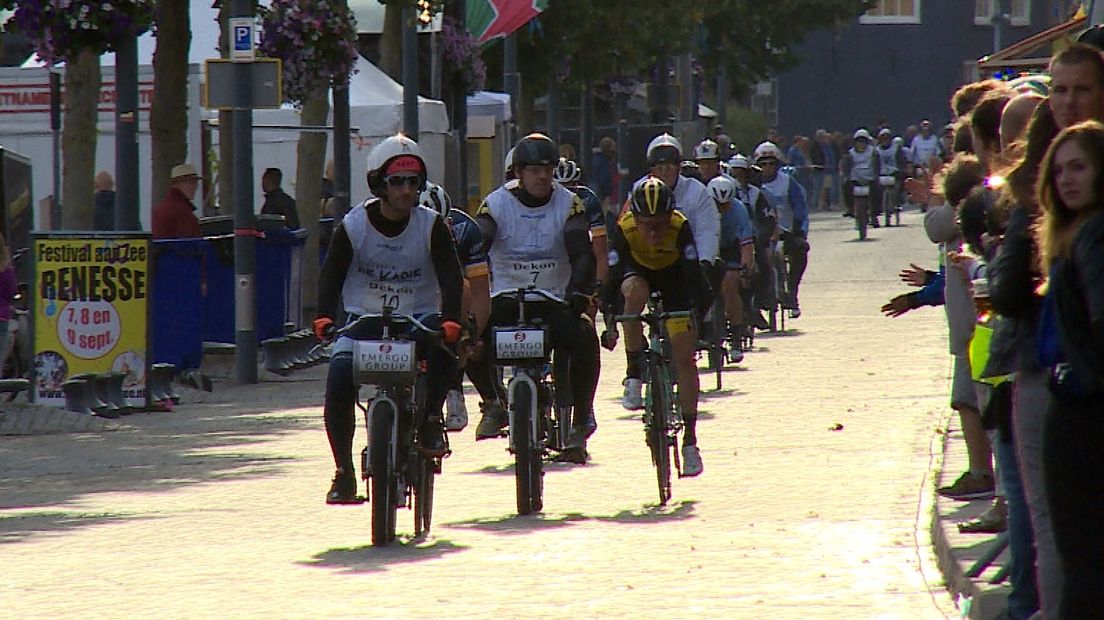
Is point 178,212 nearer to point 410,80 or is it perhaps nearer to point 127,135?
point 127,135

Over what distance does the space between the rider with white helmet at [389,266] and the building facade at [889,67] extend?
64.5m

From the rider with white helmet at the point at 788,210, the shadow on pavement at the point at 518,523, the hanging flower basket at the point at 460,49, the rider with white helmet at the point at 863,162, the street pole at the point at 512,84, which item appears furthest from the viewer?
the rider with white helmet at the point at 863,162

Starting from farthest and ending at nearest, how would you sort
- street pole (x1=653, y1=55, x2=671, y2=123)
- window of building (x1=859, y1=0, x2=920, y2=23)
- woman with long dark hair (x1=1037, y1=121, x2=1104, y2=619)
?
window of building (x1=859, y1=0, x2=920, y2=23) → street pole (x1=653, y1=55, x2=671, y2=123) → woman with long dark hair (x1=1037, y1=121, x2=1104, y2=619)

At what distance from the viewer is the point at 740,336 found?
21.4 m

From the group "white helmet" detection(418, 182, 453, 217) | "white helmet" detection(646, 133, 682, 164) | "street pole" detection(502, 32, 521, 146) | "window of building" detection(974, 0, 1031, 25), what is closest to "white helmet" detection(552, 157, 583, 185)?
"white helmet" detection(646, 133, 682, 164)

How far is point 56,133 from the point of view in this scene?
27297 millimetres

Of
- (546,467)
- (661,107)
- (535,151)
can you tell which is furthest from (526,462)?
(661,107)

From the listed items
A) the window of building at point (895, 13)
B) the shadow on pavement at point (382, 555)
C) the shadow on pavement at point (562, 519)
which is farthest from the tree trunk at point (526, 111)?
the window of building at point (895, 13)

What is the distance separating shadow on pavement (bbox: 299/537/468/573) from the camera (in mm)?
9859

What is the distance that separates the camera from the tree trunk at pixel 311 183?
86.6 feet

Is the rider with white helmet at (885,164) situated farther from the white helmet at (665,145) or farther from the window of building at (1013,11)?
the white helmet at (665,145)

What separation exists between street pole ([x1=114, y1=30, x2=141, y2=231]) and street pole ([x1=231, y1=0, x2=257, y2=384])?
801 millimetres

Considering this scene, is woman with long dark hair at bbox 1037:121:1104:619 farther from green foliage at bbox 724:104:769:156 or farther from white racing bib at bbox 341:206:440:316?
green foliage at bbox 724:104:769:156

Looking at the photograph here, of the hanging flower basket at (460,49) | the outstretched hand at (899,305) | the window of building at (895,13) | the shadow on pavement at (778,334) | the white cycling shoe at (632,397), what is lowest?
the shadow on pavement at (778,334)
